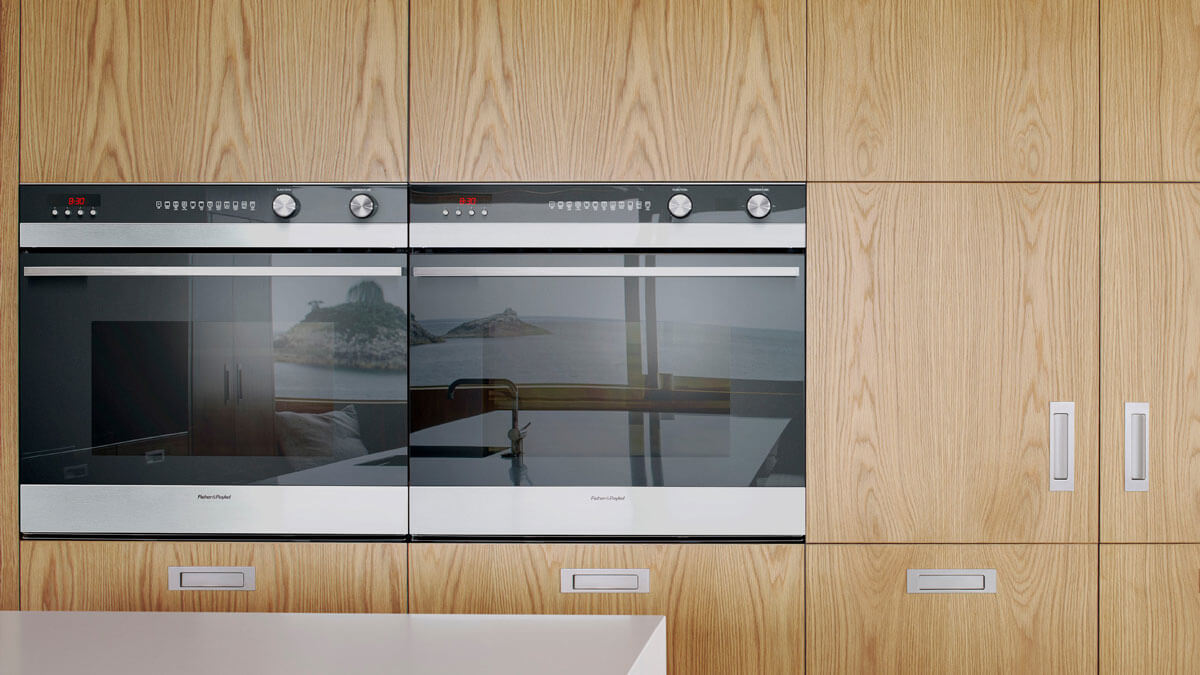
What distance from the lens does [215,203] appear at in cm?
158

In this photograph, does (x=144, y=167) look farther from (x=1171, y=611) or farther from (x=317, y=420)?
(x=1171, y=611)

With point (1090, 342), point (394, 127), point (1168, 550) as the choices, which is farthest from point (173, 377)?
point (1168, 550)

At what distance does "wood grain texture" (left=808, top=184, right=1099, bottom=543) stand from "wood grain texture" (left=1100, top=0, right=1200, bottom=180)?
0.39ft

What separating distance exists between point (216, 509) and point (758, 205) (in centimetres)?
126

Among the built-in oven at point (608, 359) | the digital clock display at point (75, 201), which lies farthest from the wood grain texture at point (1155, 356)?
the digital clock display at point (75, 201)

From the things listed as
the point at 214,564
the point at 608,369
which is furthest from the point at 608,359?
the point at 214,564

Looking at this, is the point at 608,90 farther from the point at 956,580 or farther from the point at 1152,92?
the point at 956,580

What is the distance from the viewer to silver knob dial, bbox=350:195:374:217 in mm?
1562

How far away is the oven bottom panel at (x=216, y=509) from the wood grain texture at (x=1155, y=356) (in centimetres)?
143

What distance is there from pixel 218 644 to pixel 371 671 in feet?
0.69

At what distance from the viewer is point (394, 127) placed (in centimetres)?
157

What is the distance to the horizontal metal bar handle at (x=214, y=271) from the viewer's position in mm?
1577

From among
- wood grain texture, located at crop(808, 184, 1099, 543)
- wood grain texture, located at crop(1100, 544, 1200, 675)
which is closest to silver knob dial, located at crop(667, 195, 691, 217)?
wood grain texture, located at crop(808, 184, 1099, 543)

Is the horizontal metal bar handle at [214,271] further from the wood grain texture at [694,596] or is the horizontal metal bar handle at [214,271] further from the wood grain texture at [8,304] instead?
the wood grain texture at [694,596]
